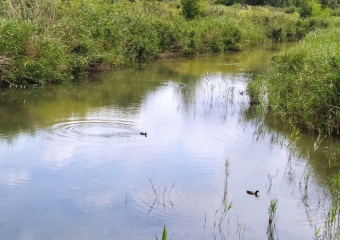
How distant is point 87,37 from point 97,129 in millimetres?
5999

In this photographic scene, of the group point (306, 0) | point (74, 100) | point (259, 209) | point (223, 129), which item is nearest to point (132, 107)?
point (74, 100)

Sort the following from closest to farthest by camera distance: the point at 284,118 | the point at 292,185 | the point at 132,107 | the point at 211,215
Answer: the point at 211,215 < the point at 292,185 < the point at 284,118 < the point at 132,107

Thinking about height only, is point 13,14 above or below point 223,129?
above

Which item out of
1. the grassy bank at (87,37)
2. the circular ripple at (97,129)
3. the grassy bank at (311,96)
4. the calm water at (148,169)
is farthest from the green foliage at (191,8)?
the circular ripple at (97,129)

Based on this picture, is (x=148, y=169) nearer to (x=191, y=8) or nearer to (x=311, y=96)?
(x=311, y=96)

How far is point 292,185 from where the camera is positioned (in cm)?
643

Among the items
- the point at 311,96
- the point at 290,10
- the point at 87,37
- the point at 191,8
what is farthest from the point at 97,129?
the point at 290,10

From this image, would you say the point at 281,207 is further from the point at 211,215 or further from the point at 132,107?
the point at 132,107

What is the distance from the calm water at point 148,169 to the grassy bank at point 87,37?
0.81 meters

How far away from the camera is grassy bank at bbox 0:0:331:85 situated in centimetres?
1174

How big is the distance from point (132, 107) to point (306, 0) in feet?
135

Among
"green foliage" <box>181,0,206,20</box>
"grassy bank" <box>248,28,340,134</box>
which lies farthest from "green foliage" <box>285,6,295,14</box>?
"grassy bank" <box>248,28,340,134</box>

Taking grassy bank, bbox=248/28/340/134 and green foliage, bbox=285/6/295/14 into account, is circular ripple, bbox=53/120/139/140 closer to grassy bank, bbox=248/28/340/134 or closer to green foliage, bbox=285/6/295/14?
grassy bank, bbox=248/28/340/134

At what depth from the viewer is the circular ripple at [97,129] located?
8234mm
